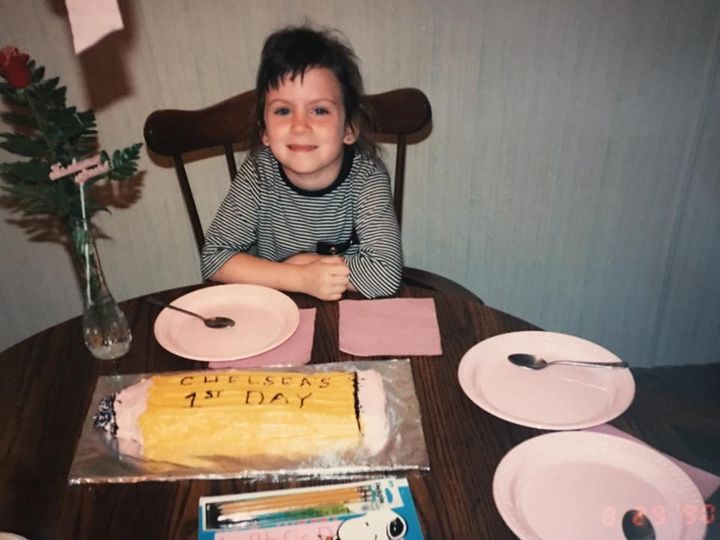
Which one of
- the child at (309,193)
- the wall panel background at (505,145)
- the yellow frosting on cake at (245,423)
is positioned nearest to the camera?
the yellow frosting on cake at (245,423)

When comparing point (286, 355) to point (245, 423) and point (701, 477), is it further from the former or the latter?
point (701, 477)

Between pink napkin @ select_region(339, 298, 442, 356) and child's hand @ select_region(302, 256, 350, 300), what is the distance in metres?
0.03

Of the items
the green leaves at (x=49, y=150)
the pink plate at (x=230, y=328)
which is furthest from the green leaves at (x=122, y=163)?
the pink plate at (x=230, y=328)

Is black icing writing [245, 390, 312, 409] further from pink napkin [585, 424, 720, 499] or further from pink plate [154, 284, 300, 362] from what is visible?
pink napkin [585, 424, 720, 499]

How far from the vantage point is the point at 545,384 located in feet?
2.68

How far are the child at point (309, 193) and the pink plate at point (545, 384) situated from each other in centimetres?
25

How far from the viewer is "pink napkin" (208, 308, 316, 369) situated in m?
0.87

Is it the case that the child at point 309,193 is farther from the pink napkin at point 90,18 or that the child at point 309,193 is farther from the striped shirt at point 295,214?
the pink napkin at point 90,18

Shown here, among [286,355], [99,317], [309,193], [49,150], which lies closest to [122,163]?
[49,150]

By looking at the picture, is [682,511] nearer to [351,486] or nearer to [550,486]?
[550,486]

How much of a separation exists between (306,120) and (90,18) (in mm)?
523

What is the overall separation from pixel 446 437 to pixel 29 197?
0.61 metres

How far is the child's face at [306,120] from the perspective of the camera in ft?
3.86
